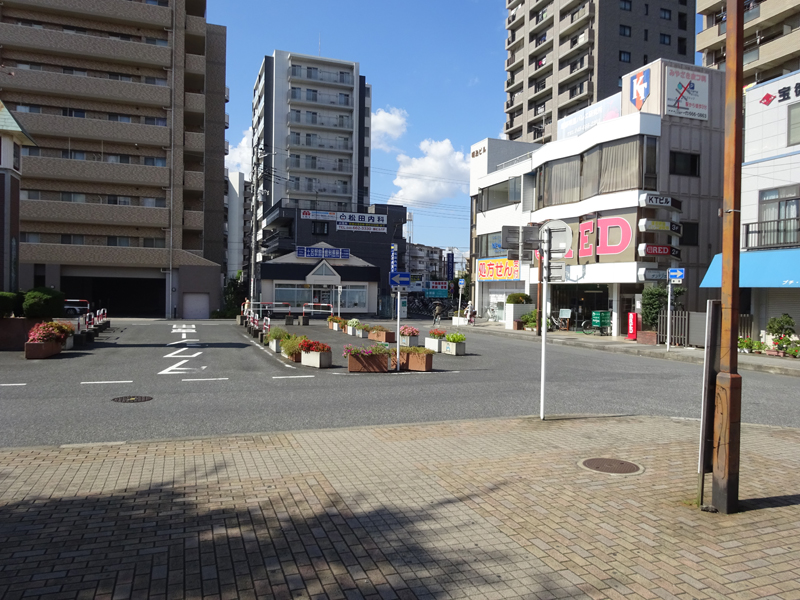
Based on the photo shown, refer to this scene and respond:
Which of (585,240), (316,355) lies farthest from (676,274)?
(316,355)

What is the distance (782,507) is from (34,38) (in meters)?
54.1

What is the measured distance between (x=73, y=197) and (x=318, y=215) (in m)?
21.4

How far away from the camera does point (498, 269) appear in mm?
42750

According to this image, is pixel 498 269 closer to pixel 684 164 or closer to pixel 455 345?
pixel 684 164

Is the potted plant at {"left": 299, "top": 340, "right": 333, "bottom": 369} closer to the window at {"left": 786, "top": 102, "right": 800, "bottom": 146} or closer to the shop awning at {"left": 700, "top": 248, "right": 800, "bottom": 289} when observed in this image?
the shop awning at {"left": 700, "top": 248, "right": 800, "bottom": 289}

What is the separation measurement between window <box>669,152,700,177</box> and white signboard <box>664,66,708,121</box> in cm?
Result: 199

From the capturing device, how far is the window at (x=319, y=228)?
58500 millimetres

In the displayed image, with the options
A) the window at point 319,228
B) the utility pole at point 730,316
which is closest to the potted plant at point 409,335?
the utility pole at point 730,316

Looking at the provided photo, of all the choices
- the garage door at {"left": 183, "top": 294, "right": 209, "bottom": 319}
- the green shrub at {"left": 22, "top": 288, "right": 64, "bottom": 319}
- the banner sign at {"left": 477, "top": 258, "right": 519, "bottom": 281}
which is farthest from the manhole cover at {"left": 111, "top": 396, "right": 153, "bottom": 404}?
the garage door at {"left": 183, "top": 294, "right": 209, "bottom": 319}

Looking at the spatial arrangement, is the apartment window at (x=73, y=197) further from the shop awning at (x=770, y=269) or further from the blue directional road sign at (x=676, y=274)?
the shop awning at (x=770, y=269)

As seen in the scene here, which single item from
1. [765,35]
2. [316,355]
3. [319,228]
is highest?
[765,35]

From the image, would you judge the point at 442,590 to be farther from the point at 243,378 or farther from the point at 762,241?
the point at 762,241

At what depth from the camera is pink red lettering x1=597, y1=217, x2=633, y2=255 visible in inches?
1143

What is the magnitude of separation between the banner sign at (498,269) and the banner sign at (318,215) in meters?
19.5
